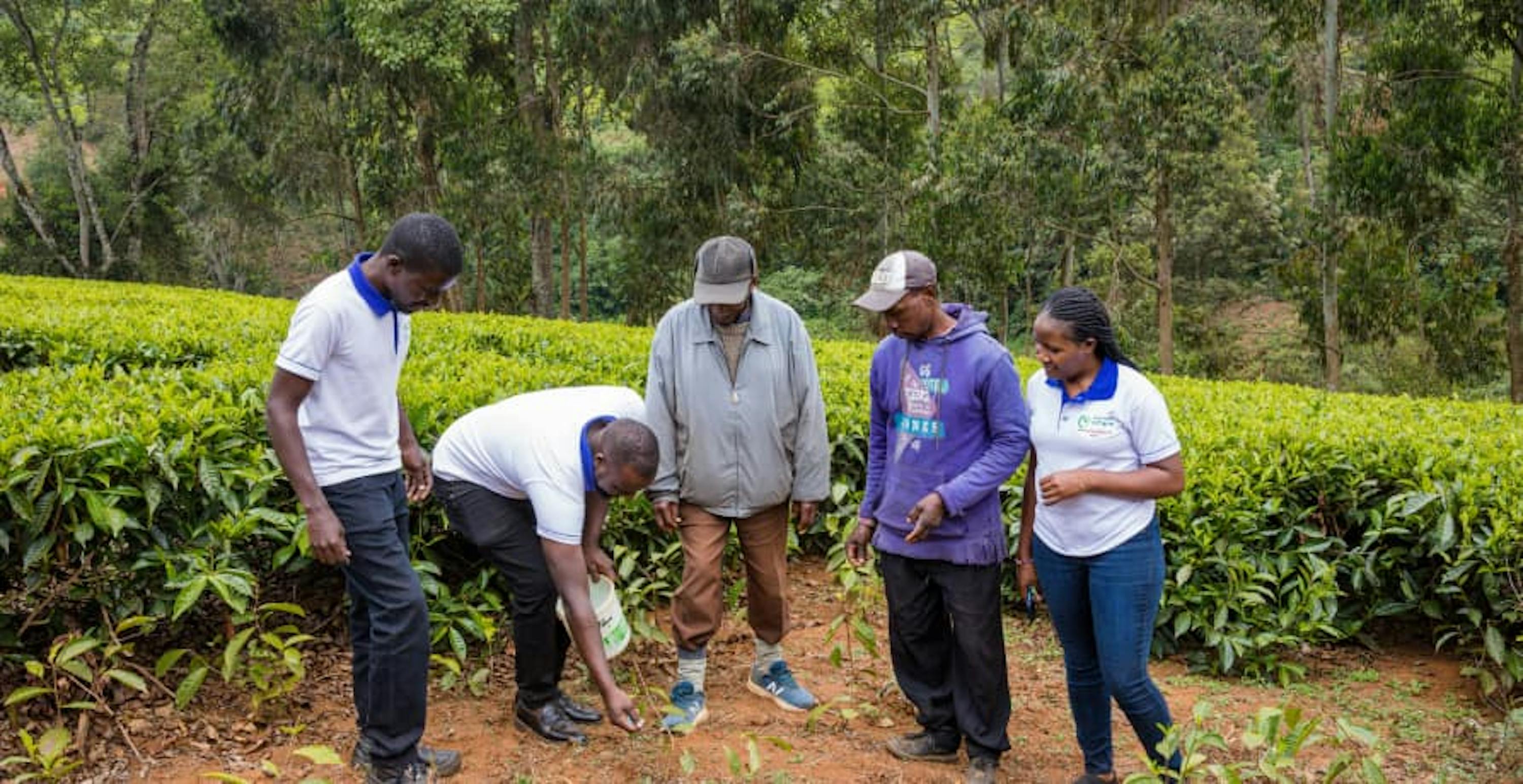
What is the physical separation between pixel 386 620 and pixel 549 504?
59 cm

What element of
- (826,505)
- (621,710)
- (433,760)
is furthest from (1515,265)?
(433,760)

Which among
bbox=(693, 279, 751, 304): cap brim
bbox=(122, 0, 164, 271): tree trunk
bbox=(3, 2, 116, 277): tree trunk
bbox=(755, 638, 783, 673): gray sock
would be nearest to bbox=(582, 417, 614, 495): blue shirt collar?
bbox=(693, 279, 751, 304): cap brim

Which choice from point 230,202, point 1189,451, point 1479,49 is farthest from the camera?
point 230,202

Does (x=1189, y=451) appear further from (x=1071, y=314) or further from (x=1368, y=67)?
(x=1368, y=67)

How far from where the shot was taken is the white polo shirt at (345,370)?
3.39m

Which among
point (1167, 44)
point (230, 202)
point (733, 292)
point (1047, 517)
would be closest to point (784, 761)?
point (1047, 517)

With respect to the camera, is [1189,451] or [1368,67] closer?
[1189,451]

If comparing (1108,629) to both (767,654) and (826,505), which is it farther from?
(826,505)

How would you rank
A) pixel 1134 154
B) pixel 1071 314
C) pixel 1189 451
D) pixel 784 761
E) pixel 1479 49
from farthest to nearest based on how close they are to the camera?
pixel 1134 154, pixel 1479 49, pixel 1189 451, pixel 784 761, pixel 1071 314

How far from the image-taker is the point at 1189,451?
18.9 feet

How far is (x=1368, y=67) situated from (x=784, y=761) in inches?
594

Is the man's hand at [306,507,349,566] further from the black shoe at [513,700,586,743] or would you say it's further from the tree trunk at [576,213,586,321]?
the tree trunk at [576,213,586,321]

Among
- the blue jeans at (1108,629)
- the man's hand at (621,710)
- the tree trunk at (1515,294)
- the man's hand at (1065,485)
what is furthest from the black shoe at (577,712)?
the tree trunk at (1515,294)

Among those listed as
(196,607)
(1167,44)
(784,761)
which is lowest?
(784,761)
